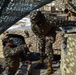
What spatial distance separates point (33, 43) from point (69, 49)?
4946 millimetres

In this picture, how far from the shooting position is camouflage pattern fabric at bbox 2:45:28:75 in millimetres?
9875

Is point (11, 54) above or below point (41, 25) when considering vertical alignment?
below

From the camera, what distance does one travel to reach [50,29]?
10938 millimetres

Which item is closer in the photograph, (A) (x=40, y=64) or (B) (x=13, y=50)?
(B) (x=13, y=50)

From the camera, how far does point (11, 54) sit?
32.5ft

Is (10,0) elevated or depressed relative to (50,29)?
elevated

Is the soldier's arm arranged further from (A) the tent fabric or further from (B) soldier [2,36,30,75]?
(A) the tent fabric

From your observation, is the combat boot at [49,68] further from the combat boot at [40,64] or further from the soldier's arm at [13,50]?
the soldier's arm at [13,50]

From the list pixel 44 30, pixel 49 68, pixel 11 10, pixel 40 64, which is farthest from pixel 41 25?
pixel 11 10

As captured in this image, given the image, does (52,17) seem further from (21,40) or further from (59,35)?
(59,35)

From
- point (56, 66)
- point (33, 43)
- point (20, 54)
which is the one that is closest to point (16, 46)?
point (20, 54)

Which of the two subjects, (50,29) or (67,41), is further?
(50,29)

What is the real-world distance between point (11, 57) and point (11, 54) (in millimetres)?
107

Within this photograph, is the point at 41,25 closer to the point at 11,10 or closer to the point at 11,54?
the point at 11,54
